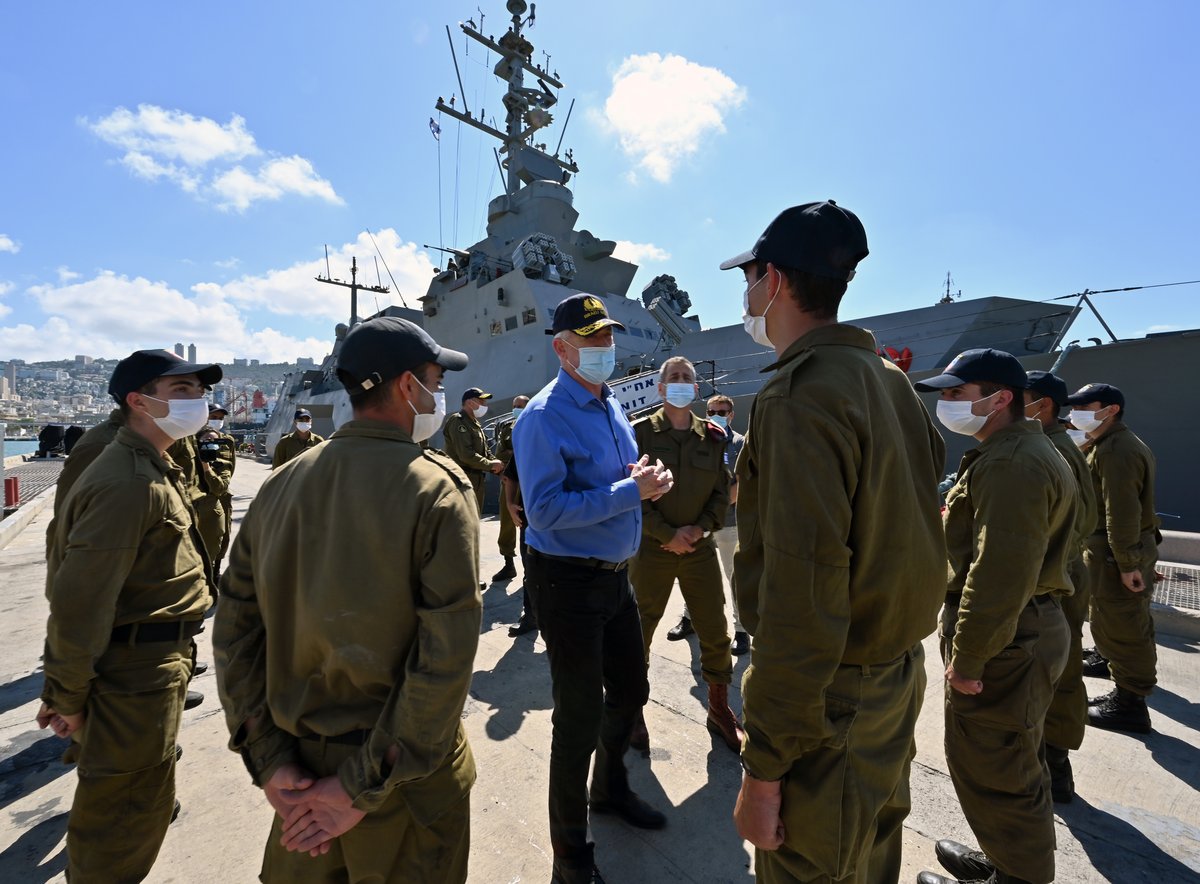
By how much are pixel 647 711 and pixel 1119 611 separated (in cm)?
311

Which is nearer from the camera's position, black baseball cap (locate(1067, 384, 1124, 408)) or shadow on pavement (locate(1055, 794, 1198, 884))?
shadow on pavement (locate(1055, 794, 1198, 884))

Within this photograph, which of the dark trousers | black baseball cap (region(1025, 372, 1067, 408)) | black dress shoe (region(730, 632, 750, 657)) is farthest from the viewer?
black dress shoe (region(730, 632, 750, 657))

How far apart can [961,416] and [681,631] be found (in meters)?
3.07

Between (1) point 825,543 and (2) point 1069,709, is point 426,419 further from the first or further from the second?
(2) point 1069,709

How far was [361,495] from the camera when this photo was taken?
140cm

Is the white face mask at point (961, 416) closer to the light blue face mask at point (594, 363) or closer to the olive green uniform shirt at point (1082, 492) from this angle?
the olive green uniform shirt at point (1082, 492)

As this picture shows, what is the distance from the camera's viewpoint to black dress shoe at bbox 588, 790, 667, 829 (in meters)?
2.57

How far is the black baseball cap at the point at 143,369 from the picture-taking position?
2400 mm

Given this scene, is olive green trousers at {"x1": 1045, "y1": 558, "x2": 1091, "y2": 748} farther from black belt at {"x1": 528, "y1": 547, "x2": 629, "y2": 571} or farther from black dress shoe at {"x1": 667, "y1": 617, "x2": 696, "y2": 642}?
black dress shoe at {"x1": 667, "y1": 617, "x2": 696, "y2": 642}

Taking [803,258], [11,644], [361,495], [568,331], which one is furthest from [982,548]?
[11,644]

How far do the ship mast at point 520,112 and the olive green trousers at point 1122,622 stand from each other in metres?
23.4

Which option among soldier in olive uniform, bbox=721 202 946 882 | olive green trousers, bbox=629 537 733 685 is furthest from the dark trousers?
soldier in olive uniform, bbox=721 202 946 882

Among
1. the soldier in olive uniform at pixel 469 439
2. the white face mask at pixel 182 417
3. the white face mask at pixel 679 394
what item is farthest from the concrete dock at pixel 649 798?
the soldier in olive uniform at pixel 469 439

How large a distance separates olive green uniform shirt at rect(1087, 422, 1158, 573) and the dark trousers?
3201 mm
